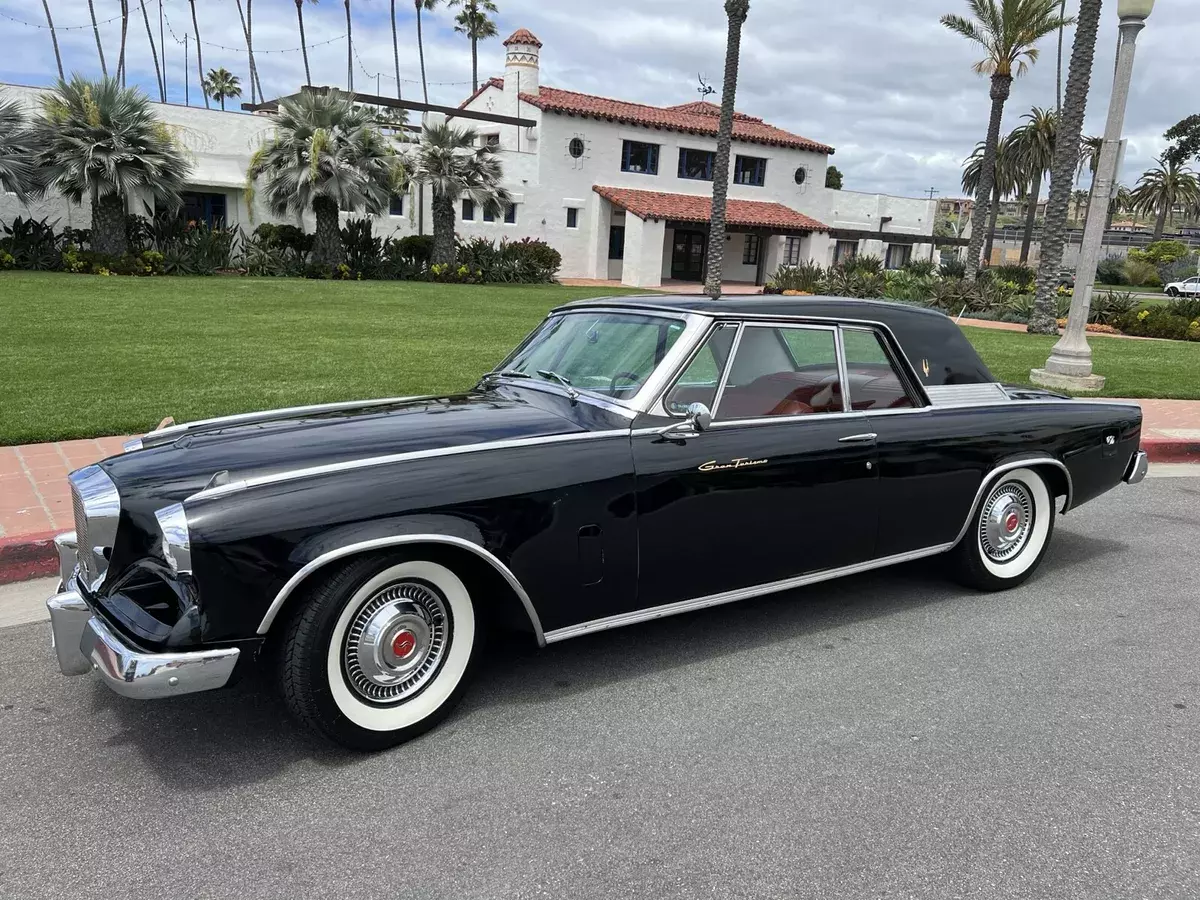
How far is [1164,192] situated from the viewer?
60.7 m

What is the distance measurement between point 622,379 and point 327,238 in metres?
24.5

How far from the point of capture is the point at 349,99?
85.8 feet

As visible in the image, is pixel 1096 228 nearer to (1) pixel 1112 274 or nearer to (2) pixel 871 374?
(2) pixel 871 374

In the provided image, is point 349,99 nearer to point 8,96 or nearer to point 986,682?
point 8,96

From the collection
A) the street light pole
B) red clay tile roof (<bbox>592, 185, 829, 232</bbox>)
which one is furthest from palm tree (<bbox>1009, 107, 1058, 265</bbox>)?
the street light pole

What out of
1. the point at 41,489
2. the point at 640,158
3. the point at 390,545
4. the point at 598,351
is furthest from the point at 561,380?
the point at 640,158

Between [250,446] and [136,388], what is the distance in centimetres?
623

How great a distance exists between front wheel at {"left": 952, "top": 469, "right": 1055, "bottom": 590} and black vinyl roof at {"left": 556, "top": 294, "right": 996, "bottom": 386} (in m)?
0.61

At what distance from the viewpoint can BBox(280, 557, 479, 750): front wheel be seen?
111 inches

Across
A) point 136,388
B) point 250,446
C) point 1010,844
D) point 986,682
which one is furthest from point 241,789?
point 136,388

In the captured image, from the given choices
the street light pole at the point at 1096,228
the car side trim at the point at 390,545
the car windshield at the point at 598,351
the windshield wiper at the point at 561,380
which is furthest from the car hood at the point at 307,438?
the street light pole at the point at 1096,228

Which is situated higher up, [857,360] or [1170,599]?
[857,360]

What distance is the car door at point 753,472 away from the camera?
138 inches

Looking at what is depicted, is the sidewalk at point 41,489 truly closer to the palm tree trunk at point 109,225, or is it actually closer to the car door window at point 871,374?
the car door window at point 871,374
